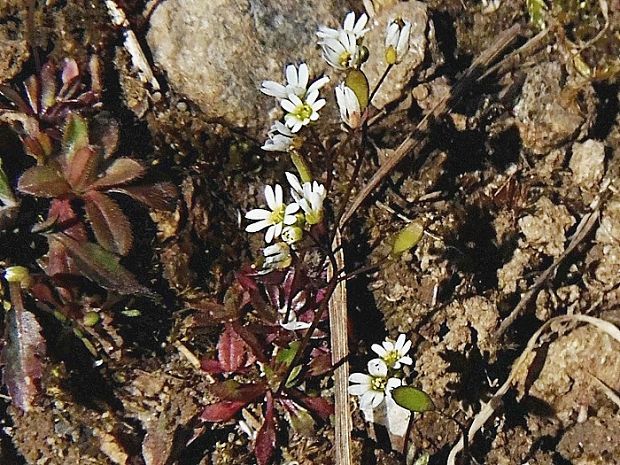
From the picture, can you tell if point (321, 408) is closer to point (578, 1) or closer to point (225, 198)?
point (225, 198)

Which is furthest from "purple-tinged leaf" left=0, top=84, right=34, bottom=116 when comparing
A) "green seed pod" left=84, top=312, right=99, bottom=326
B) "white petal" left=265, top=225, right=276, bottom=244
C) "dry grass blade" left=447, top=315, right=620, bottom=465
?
"dry grass blade" left=447, top=315, right=620, bottom=465

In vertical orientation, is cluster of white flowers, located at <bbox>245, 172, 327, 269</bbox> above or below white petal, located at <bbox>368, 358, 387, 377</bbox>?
above

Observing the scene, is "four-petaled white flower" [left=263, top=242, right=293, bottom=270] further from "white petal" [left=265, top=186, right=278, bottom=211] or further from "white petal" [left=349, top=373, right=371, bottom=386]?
"white petal" [left=349, top=373, right=371, bottom=386]

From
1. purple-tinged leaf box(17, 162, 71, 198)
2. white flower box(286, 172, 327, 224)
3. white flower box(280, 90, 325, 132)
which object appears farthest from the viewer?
purple-tinged leaf box(17, 162, 71, 198)

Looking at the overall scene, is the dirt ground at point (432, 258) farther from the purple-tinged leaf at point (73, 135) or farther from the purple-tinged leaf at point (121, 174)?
the purple-tinged leaf at point (73, 135)

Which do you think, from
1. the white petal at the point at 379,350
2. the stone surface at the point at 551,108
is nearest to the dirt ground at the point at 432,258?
the stone surface at the point at 551,108

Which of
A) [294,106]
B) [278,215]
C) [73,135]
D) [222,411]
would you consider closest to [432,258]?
[278,215]
